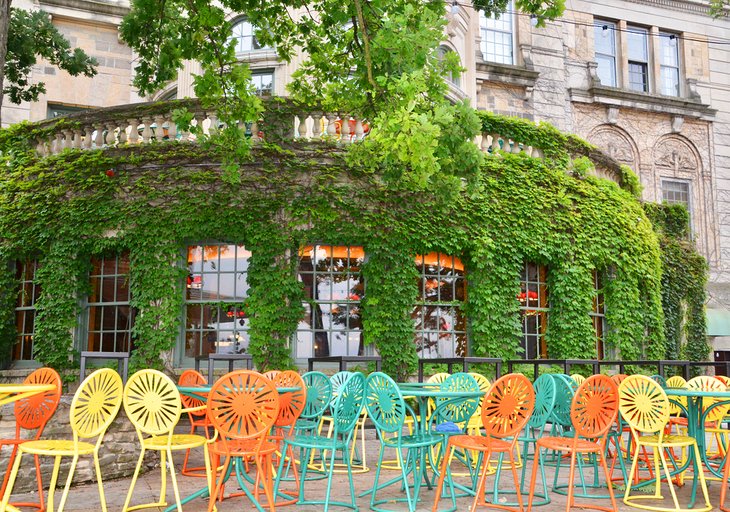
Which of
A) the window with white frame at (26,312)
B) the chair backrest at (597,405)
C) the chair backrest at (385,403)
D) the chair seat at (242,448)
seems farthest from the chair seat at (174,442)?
Result: the window with white frame at (26,312)

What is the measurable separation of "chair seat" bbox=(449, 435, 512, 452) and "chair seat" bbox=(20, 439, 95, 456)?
239 centimetres

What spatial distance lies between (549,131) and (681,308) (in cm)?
596

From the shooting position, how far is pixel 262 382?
191 inches

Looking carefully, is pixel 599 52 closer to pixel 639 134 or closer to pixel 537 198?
pixel 639 134

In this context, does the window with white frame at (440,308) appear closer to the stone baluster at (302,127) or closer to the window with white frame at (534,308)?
the window with white frame at (534,308)

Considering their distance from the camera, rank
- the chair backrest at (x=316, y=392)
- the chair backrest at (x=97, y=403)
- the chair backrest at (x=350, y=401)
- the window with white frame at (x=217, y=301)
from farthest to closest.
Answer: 1. the window with white frame at (x=217, y=301)
2. the chair backrest at (x=316, y=392)
3. the chair backrest at (x=350, y=401)
4. the chair backrest at (x=97, y=403)

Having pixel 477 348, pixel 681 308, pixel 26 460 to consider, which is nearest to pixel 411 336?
pixel 477 348

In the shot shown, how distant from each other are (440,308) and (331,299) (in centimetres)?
180

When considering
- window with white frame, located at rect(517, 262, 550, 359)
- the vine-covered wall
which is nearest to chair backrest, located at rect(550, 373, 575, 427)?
the vine-covered wall

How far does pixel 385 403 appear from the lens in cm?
525

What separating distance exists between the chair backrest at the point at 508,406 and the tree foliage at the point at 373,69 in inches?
103

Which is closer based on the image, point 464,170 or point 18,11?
point 464,170

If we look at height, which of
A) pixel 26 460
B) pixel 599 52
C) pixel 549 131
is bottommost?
pixel 26 460

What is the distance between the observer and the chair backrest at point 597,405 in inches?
213
